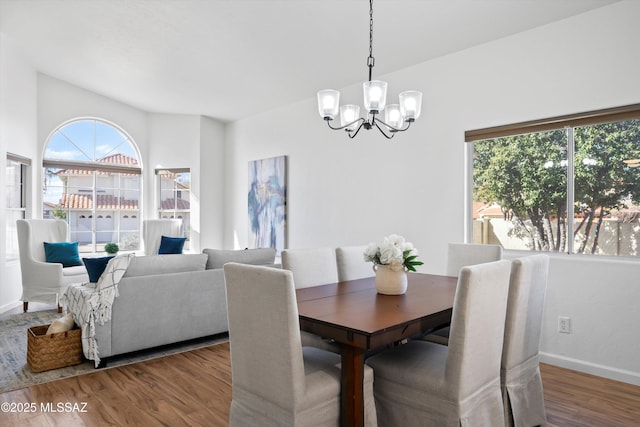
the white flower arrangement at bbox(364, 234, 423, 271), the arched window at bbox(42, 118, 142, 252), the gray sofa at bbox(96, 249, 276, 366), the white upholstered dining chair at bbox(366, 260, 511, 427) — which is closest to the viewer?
the white upholstered dining chair at bbox(366, 260, 511, 427)

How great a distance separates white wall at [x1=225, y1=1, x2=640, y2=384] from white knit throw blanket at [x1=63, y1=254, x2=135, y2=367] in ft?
8.76

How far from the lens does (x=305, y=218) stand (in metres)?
5.57

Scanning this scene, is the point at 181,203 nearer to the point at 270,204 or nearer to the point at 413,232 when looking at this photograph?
the point at 270,204

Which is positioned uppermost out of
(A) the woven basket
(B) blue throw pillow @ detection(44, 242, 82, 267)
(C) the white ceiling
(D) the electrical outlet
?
(C) the white ceiling

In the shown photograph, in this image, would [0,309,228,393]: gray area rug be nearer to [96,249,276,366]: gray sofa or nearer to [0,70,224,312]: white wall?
[96,249,276,366]: gray sofa

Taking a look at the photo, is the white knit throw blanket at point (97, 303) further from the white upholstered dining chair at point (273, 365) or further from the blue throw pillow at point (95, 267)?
the white upholstered dining chair at point (273, 365)

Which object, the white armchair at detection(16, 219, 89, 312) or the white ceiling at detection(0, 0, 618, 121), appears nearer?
the white ceiling at detection(0, 0, 618, 121)

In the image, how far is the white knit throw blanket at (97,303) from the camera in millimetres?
3025

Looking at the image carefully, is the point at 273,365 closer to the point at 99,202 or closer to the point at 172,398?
the point at 172,398

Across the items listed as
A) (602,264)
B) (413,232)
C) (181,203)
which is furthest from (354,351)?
(181,203)

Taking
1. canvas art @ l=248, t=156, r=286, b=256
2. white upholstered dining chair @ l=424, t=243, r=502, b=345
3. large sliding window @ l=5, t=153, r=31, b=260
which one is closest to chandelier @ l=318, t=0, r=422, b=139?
white upholstered dining chair @ l=424, t=243, r=502, b=345

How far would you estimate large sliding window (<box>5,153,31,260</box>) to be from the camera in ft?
16.4

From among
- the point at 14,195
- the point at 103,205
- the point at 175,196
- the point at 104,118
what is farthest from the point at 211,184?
the point at 14,195

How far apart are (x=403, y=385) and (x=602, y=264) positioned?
2.13 m
